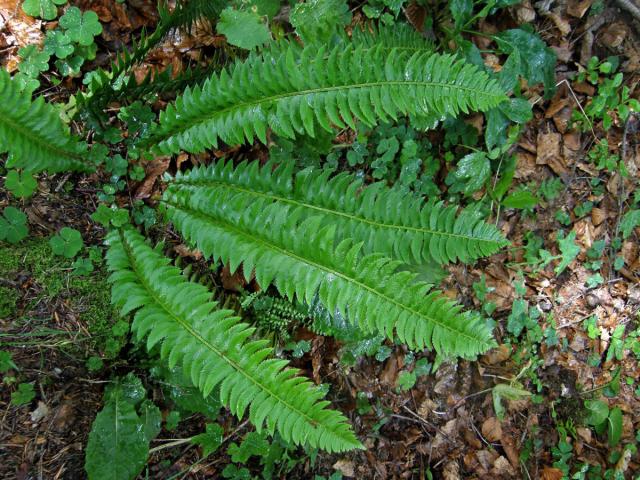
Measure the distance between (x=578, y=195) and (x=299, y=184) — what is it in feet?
8.86

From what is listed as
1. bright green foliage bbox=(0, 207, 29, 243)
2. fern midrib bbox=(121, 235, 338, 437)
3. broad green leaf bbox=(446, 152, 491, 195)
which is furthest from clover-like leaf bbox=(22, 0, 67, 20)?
broad green leaf bbox=(446, 152, 491, 195)

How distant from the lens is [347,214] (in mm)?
2920

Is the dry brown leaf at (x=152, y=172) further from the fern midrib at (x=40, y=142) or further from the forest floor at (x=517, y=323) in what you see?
the fern midrib at (x=40, y=142)

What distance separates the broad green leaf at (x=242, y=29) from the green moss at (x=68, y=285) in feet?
5.18

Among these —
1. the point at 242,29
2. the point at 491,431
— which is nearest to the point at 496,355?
the point at 491,431

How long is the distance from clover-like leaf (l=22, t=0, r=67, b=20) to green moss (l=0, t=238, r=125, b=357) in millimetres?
1315

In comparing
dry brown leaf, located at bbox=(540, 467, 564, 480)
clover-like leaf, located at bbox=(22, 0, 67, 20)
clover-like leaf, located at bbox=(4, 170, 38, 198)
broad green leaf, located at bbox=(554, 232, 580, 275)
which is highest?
clover-like leaf, located at bbox=(22, 0, 67, 20)

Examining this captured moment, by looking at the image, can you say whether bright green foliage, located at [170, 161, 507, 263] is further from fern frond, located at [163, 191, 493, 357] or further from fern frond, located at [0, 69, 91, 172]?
fern frond, located at [0, 69, 91, 172]

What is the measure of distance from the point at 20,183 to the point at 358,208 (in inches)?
74.2

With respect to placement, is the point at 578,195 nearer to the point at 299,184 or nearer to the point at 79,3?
the point at 299,184

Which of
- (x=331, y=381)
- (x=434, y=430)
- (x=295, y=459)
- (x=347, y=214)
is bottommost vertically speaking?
(x=434, y=430)

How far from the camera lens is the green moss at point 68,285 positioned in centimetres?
289

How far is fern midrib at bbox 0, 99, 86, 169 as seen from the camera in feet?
8.29

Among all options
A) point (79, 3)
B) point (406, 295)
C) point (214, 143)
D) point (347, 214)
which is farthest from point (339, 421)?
point (79, 3)
